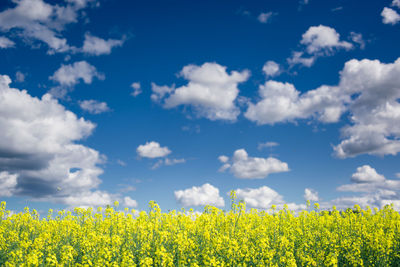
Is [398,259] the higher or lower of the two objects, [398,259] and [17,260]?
the lower

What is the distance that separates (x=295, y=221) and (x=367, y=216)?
6.50 meters

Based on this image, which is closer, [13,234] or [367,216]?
[13,234]

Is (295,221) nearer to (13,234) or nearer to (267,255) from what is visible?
(267,255)

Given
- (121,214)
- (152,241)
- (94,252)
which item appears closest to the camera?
(94,252)

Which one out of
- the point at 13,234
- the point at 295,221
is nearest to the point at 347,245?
the point at 295,221

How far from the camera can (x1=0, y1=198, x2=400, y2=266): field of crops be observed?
9.84 m

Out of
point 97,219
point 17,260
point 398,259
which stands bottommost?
point 398,259

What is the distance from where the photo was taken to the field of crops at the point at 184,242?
9836 millimetres

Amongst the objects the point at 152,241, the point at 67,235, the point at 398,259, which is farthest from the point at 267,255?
the point at 67,235

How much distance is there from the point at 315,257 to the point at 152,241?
6.57 meters

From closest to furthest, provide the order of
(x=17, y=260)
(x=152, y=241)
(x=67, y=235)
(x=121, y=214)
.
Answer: (x=17, y=260), (x=152, y=241), (x=67, y=235), (x=121, y=214)

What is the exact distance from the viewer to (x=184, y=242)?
401 inches

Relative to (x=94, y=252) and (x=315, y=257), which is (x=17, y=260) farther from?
(x=315, y=257)

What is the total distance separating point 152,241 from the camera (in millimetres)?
11953
